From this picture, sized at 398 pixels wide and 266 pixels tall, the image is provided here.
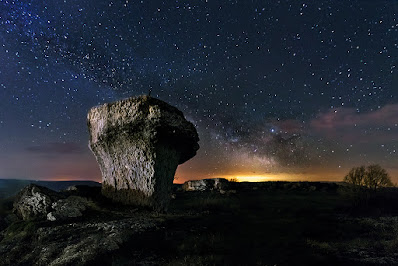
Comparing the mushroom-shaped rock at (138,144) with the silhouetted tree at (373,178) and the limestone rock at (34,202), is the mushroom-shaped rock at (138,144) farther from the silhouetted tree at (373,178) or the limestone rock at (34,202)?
the silhouetted tree at (373,178)

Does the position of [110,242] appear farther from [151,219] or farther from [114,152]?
[114,152]

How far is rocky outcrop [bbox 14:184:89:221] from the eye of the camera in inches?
402

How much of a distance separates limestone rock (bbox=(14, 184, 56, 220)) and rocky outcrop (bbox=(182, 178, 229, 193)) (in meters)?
27.2

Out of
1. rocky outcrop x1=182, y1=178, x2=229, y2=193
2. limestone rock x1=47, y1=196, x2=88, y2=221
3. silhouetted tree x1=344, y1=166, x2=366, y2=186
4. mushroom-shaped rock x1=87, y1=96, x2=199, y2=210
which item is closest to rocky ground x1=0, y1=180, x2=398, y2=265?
limestone rock x1=47, y1=196, x2=88, y2=221

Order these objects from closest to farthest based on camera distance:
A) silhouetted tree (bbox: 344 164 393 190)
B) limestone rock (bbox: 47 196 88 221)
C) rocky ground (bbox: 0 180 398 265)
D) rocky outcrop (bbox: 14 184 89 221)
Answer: rocky ground (bbox: 0 180 398 265) → limestone rock (bbox: 47 196 88 221) → rocky outcrop (bbox: 14 184 89 221) → silhouetted tree (bbox: 344 164 393 190)

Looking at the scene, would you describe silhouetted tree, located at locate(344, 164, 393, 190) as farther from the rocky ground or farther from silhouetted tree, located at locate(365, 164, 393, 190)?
the rocky ground

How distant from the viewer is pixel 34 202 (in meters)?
11.0

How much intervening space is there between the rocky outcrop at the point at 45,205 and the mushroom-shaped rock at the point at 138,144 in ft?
6.98

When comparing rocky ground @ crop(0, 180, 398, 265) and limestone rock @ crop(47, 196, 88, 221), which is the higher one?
limestone rock @ crop(47, 196, 88, 221)

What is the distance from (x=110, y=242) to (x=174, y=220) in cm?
409

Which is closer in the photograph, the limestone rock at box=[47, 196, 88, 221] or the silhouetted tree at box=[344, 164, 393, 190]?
the limestone rock at box=[47, 196, 88, 221]

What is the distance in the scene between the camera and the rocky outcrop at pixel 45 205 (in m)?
10.2

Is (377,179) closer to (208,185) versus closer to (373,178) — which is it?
(373,178)

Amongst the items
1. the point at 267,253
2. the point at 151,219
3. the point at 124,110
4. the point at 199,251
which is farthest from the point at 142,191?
the point at 267,253
